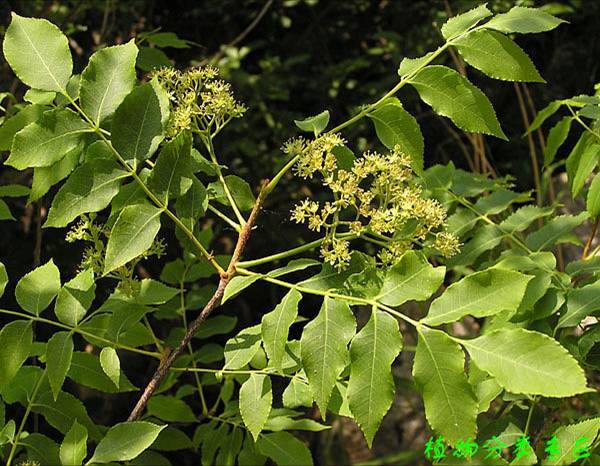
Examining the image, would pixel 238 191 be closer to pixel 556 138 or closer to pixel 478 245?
pixel 478 245

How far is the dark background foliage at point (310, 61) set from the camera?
10.6ft

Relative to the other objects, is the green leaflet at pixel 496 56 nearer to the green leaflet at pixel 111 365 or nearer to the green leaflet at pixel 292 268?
the green leaflet at pixel 292 268

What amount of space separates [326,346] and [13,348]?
477mm

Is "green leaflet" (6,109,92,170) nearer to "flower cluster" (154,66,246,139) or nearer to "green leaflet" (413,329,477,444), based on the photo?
"flower cluster" (154,66,246,139)

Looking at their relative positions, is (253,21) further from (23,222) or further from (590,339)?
(590,339)

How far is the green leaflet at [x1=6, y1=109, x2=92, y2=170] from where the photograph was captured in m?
1.16

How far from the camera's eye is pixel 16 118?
1.24m

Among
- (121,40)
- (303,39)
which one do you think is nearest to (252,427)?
(121,40)

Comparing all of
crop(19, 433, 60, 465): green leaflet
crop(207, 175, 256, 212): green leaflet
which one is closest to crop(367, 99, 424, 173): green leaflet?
crop(207, 175, 256, 212): green leaflet

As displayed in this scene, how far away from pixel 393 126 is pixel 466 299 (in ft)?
1.02

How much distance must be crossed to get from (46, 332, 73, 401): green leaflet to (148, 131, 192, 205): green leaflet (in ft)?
0.86

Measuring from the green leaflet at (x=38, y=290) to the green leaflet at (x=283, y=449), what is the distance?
1.60 feet

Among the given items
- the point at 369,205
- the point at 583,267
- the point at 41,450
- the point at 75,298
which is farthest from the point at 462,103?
the point at 41,450

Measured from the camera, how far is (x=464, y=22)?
125 centimetres
